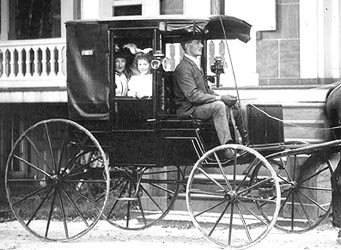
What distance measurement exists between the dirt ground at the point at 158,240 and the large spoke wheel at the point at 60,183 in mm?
206

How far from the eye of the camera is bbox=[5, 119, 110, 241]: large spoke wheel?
10172 millimetres

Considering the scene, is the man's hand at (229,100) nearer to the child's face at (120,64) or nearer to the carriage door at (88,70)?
the child's face at (120,64)

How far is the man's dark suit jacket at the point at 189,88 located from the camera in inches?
383

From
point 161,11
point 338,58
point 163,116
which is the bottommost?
point 163,116

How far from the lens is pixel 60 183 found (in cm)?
1033

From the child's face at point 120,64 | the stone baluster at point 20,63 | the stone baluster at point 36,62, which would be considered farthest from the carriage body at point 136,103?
the stone baluster at point 20,63

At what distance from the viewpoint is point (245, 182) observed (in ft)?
32.7

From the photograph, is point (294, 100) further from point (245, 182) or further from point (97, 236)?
point (97, 236)

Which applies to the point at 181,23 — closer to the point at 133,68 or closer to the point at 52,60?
the point at 133,68

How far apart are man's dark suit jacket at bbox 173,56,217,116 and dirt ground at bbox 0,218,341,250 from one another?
5.35ft

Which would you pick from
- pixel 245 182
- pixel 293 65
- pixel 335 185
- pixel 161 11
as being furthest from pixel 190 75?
pixel 161 11

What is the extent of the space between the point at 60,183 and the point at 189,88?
6.64ft

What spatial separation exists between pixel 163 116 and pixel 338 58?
3.71 metres

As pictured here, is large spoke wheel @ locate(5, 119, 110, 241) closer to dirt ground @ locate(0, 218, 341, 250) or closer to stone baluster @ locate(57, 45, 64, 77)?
dirt ground @ locate(0, 218, 341, 250)
